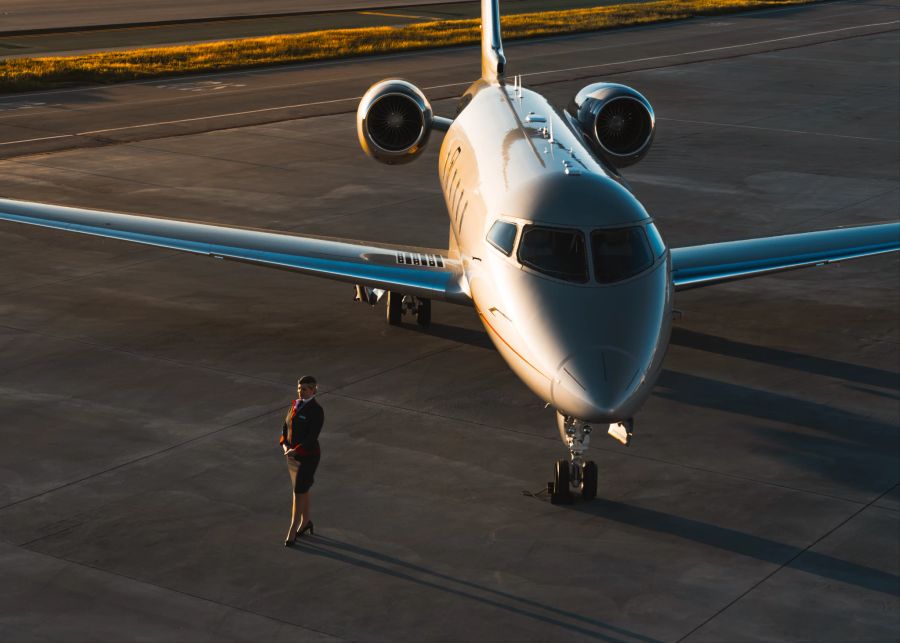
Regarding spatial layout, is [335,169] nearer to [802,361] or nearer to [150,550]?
[802,361]

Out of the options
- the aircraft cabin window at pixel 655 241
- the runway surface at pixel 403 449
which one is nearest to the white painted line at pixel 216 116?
the runway surface at pixel 403 449

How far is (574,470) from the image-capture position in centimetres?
1456

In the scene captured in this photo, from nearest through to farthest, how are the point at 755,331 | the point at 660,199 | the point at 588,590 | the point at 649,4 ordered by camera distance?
1. the point at 588,590
2. the point at 755,331
3. the point at 660,199
4. the point at 649,4

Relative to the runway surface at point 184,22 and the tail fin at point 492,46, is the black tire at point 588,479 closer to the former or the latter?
the tail fin at point 492,46

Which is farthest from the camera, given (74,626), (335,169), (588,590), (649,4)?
(649,4)

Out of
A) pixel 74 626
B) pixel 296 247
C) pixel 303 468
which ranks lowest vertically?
pixel 74 626

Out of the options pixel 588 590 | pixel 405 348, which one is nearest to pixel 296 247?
pixel 405 348

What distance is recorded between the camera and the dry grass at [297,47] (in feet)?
147

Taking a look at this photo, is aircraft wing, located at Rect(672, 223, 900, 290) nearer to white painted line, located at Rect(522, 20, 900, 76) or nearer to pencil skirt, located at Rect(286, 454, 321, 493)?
pencil skirt, located at Rect(286, 454, 321, 493)

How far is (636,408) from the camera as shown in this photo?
13.7 m

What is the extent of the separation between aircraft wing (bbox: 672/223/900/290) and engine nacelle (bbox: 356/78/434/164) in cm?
605

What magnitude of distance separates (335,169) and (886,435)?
18.5m

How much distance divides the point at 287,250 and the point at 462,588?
305 inches

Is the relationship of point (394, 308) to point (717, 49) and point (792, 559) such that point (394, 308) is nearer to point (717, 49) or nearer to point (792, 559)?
point (792, 559)
